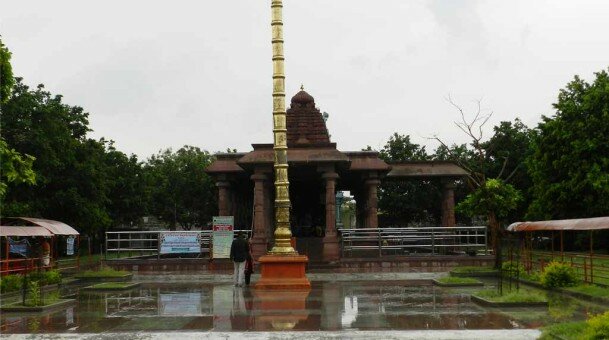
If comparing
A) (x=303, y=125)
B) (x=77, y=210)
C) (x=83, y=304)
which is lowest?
(x=83, y=304)

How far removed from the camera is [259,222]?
3027cm

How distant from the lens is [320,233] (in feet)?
142

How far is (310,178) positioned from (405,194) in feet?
59.4

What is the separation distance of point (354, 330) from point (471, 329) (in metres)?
1.95

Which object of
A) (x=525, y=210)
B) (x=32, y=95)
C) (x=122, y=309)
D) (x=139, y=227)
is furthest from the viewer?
(x=139, y=227)

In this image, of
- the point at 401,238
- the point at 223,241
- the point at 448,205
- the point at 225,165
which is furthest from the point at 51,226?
the point at 448,205

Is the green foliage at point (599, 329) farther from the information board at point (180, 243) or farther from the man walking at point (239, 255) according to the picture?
the information board at point (180, 243)

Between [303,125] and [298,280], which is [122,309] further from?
[303,125]

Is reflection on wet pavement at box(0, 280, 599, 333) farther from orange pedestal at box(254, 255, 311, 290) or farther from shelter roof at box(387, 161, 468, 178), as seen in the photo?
shelter roof at box(387, 161, 468, 178)

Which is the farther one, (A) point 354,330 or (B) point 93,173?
(B) point 93,173

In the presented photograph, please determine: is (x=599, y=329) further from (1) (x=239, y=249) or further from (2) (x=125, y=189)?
(2) (x=125, y=189)

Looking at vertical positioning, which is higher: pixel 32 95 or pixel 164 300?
pixel 32 95

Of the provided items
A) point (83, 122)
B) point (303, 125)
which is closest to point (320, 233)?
point (303, 125)

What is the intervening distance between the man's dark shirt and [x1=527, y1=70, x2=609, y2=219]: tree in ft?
74.0
